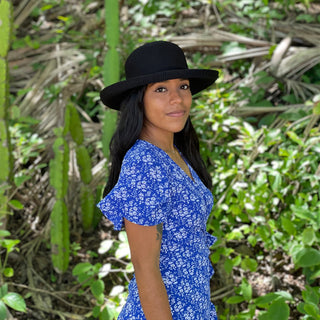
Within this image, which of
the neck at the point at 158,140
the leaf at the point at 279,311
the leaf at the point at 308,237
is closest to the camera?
the neck at the point at 158,140

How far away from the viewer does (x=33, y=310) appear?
9.12 feet

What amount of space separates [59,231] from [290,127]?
1.62m

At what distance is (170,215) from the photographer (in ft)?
4.43

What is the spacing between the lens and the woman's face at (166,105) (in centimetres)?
142

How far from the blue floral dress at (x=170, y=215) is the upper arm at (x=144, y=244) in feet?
0.07

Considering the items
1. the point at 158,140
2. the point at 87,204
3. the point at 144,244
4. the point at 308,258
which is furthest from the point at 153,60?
the point at 87,204

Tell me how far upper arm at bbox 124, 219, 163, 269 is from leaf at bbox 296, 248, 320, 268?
1060mm

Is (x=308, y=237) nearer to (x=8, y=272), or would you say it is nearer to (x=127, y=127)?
(x=127, y=127)

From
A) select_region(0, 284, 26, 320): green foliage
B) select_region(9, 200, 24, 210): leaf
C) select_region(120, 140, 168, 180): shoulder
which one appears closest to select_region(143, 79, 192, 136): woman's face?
select_region(120, 140, 168, 180): shoulder

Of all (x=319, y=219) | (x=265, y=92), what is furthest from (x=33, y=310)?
(x=265, y=92)

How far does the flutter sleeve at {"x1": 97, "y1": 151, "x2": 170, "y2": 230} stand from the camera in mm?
1248

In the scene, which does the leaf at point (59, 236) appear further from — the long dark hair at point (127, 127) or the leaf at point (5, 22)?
the long dark hair at point (127, 127)

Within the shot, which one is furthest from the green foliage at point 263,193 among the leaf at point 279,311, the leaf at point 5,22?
the leaf at point 5,22

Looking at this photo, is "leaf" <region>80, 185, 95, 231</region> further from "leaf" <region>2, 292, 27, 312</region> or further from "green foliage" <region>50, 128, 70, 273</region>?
"leaf" <region>2, 292, 27, 312</region>
